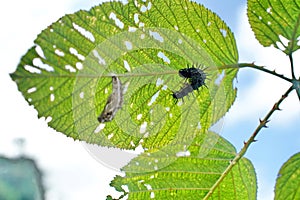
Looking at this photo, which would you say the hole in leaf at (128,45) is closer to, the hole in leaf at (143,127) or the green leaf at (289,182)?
the hole in leaf at (143,127)

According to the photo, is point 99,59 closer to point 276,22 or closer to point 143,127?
point 143,127

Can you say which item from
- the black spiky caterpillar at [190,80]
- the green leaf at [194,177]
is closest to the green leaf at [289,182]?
the green leaf at [194,177]

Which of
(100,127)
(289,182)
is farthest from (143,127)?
(289,182)

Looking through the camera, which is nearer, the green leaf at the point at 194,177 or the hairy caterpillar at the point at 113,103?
the hairy caterpillar at the point at 113,103

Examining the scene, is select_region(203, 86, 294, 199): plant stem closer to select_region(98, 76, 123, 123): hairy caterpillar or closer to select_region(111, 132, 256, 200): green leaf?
select_region(111, 132, 256, 200): green leaf

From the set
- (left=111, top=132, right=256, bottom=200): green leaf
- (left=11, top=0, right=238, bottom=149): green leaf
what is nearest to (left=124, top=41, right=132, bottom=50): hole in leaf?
(left=11, top=0, right=238, bottom=149): green leaf

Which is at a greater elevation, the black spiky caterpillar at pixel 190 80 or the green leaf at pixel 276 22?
the green leaf at pixel 276 22
